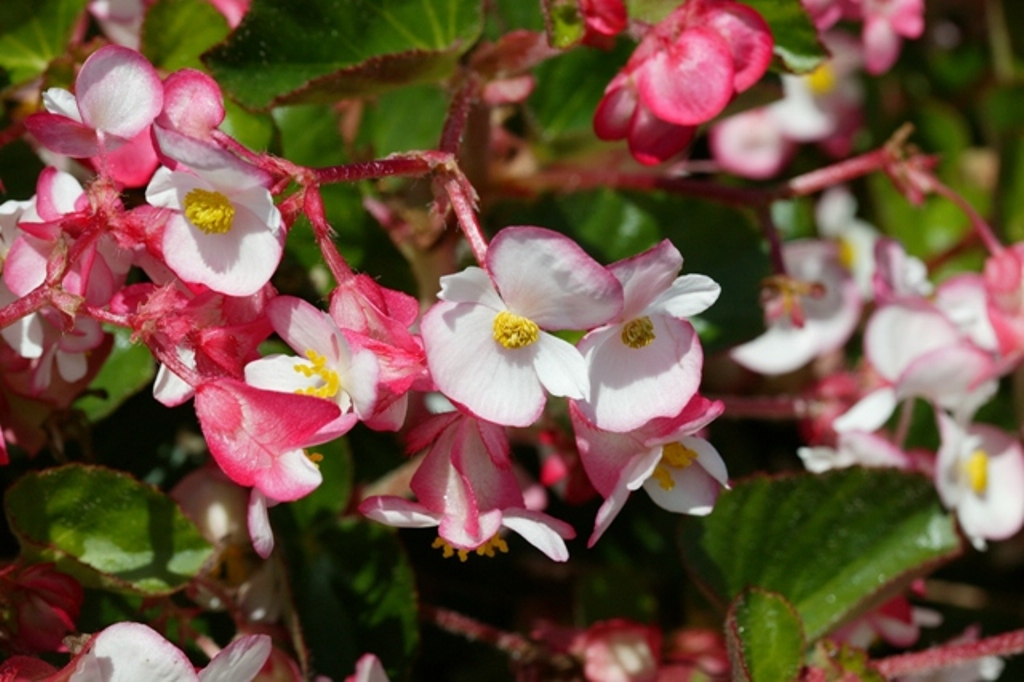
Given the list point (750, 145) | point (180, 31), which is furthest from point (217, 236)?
point (750, 145)

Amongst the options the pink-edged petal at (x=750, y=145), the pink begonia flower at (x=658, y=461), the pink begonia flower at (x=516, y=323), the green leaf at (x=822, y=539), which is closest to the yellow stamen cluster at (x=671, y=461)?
the pink begonia flower at (x=658, y=461)

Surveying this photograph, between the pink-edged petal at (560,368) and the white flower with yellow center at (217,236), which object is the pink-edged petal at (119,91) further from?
the pink-edged petal at (560,368)

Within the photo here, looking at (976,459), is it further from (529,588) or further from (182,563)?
(182,563)

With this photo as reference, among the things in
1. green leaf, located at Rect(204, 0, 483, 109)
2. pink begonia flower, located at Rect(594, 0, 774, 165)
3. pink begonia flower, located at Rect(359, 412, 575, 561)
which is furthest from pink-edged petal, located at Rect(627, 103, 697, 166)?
pink begonia flower, located at Rect(359, 412, 575, 561)

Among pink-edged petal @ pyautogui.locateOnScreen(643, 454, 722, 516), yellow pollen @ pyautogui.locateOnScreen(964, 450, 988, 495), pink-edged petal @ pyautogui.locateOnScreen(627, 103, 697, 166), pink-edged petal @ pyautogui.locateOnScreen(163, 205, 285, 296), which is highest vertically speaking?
pink-edged petal @ pyautogui.locateOnScreen(163, 205, 285, 296)

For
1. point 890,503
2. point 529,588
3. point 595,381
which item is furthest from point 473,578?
point 595,381

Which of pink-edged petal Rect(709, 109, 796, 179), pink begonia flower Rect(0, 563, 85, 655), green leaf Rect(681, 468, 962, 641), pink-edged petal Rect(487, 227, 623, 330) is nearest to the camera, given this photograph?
pink-edged petal Rect(487, 227, 623, 330)

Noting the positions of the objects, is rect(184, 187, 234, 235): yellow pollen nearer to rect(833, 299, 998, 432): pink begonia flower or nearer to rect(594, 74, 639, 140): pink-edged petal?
rect(594, 74, 639, 140): pink-edged petal
